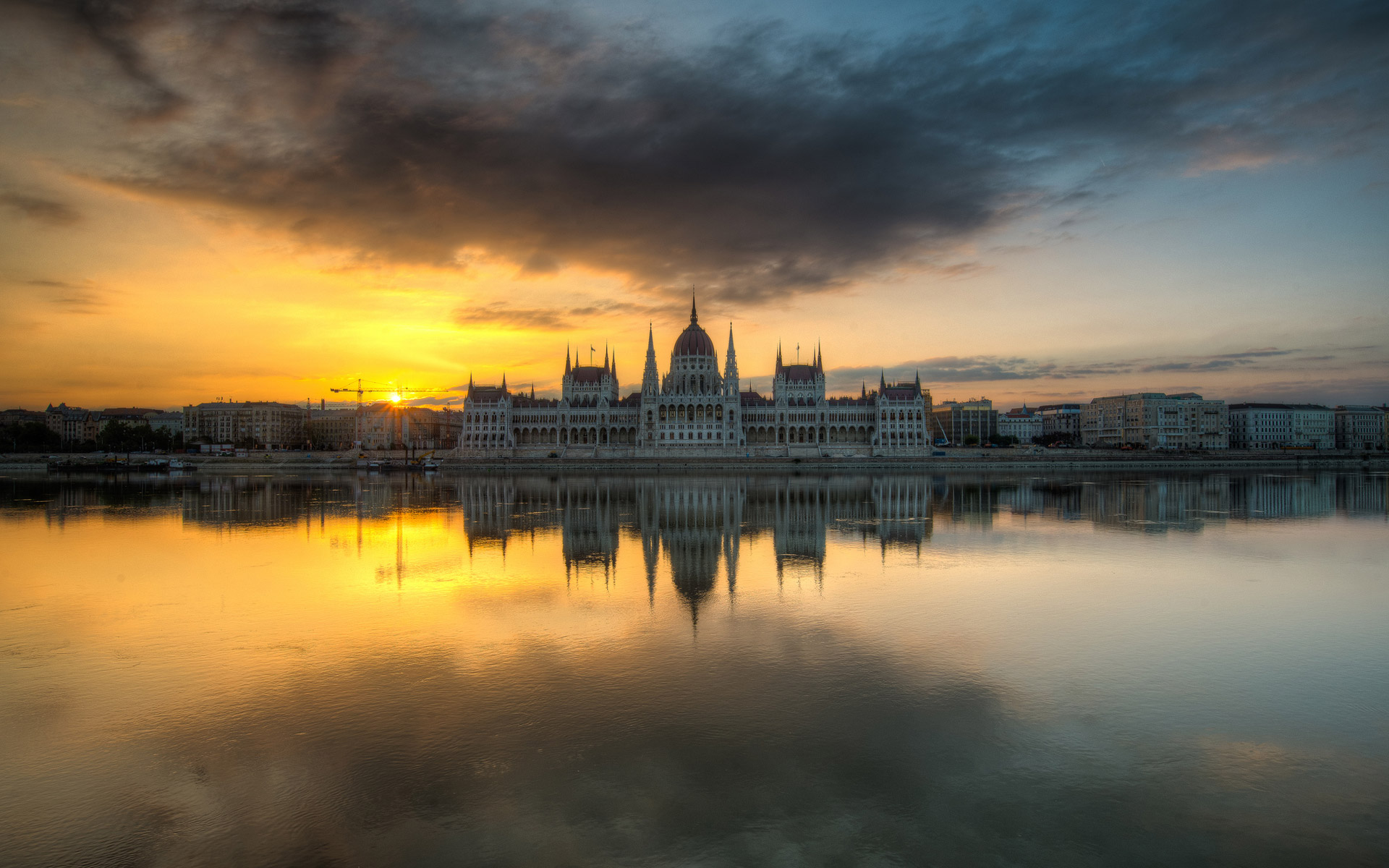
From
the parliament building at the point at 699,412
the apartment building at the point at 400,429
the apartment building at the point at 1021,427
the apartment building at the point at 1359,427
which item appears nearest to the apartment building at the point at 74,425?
the apartment building at the point at 400,429

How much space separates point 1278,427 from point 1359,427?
72.6 feet

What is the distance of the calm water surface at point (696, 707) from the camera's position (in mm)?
6730

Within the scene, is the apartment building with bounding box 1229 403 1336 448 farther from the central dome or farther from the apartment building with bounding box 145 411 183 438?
the apartment building with bounding box 145 411 183 438

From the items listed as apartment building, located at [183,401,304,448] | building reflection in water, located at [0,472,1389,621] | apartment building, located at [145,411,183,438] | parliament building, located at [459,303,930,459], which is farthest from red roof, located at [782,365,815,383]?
apartment building, located at [145,411,183,438]

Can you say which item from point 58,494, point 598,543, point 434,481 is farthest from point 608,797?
point 434,481

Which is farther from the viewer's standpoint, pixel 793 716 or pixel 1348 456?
pixel 1348 456

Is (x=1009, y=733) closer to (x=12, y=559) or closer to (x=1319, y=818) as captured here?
(x=1319, y=818)

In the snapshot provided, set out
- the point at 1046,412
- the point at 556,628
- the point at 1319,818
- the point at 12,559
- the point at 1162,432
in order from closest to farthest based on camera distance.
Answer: the point at 1319,818, the point at 556,628, the point at 12,559, the point at 1162,432, the point at 1046,412

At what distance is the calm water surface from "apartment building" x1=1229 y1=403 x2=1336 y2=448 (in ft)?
506

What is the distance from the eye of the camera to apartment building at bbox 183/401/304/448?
515ft

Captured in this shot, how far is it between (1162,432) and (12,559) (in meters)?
157

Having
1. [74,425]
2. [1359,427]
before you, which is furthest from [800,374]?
[74,425]

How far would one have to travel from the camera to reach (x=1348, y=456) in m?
99.1

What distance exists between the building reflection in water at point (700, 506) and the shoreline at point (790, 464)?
14850 mm
